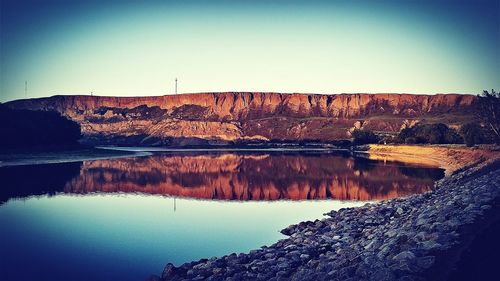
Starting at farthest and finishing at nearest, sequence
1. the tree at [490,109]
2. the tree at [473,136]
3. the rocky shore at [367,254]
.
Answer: the tree at [473,136] < the tree at [490,109] < the rocky shore at [367,254]

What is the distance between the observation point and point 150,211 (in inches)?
814

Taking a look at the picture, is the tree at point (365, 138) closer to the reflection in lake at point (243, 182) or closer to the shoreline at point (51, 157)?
the reflection in lake at point (243, 182)

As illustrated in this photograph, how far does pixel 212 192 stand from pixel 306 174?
11.9m

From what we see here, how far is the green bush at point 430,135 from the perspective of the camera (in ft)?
204

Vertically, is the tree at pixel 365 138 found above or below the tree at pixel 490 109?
below

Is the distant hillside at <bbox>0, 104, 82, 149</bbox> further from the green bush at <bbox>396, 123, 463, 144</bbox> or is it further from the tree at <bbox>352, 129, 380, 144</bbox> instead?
the green bush at <bbox>396, 123, 463, 144</bbox>

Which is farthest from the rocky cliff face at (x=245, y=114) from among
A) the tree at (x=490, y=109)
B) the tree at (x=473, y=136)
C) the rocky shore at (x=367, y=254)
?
the rocky shore at (x=367, y=254)

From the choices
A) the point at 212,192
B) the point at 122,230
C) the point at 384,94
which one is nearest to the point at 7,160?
the point at 212,192

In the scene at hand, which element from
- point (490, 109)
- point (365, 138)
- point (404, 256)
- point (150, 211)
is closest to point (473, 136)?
point (490, 109)

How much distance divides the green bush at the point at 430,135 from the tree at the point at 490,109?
21580mm

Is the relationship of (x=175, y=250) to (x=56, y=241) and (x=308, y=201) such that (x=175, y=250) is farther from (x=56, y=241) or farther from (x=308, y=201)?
(x=308, y=201)

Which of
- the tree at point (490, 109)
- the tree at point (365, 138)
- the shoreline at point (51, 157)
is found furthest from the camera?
the tree at point (365, 138)

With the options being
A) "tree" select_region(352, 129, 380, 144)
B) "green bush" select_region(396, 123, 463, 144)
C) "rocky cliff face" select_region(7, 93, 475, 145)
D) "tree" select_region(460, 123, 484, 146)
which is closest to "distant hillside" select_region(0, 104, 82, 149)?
"rocky cliff face" select_region(7, 93, 475, 145)

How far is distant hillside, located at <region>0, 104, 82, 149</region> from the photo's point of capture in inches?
1944
